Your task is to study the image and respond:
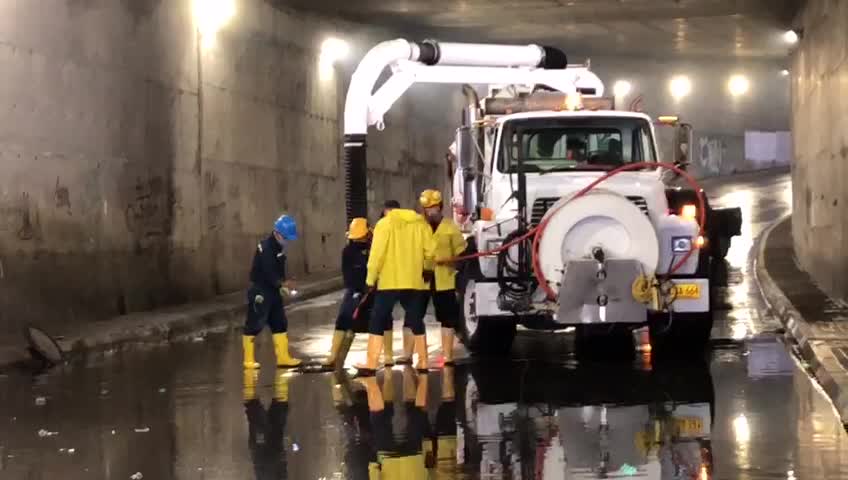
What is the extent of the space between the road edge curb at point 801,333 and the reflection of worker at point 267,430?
169 inches

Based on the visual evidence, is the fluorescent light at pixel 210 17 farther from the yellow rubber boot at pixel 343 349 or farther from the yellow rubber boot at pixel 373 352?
the yellow rubber boot at pixel 373 352

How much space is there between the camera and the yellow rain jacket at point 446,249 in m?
15.2

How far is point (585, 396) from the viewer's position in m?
12.4

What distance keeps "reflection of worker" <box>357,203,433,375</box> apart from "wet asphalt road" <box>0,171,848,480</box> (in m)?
0.56

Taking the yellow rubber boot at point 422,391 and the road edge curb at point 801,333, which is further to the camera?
the yellow rubber boot at point 422,391

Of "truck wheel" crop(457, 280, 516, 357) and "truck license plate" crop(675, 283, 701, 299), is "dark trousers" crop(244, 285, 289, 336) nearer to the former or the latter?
"truck wheel" crop(457, 280, 516, 357)

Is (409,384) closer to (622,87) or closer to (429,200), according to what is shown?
(429,200)

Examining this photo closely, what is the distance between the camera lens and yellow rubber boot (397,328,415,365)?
618 inches

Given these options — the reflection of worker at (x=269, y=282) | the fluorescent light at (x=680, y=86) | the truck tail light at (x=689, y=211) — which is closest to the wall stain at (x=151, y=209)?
the reflection of worker at (x=269, y=282)

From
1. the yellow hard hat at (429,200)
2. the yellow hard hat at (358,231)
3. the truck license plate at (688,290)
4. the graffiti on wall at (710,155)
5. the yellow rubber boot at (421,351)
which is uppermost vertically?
the graffiti on wall at (710,155)

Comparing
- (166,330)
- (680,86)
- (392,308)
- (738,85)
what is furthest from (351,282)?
(738,85)

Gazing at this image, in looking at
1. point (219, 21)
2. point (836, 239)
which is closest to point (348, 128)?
point (219, 21)

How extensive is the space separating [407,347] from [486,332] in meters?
1.00

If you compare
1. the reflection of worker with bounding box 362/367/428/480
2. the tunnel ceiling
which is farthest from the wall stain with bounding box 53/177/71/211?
the tunnel ceiling
